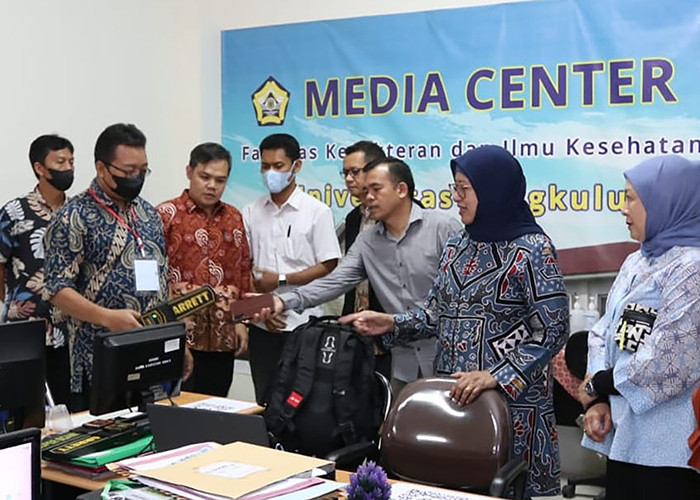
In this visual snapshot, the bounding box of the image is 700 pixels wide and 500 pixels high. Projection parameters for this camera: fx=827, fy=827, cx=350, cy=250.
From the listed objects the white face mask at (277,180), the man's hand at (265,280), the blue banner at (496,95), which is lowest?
the man's hand at (265,280)

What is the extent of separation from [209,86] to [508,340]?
3.19 metres

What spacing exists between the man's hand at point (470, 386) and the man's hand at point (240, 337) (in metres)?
1.51

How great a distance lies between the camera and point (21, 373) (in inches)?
86.9

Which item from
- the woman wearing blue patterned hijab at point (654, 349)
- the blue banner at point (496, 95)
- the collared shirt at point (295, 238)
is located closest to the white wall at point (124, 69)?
the blue banner at point (496, 95)

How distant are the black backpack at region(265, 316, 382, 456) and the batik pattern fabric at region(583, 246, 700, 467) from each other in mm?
873

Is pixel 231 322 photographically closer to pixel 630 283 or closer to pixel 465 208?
pixel 465 208

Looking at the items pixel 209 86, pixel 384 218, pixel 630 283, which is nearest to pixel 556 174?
pixel 384 218

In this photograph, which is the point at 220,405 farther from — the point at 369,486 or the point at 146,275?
the point at 369,486

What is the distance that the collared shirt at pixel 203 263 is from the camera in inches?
149

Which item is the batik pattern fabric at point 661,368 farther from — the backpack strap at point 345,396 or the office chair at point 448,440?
the backpack strap at point 345,396

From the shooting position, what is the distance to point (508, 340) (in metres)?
2.72

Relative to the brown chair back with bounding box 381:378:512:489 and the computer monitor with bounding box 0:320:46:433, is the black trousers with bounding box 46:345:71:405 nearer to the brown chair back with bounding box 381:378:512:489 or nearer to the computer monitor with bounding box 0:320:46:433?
the computer monitor with bounding box 0:320:46:433

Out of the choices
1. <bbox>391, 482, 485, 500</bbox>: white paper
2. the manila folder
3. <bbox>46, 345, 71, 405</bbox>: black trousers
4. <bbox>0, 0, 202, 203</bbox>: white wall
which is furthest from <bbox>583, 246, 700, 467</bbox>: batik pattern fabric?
<bbox>0, 0, 202, 203</bbox>: white wall

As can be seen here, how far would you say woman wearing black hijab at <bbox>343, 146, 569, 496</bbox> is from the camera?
2.65 metres
